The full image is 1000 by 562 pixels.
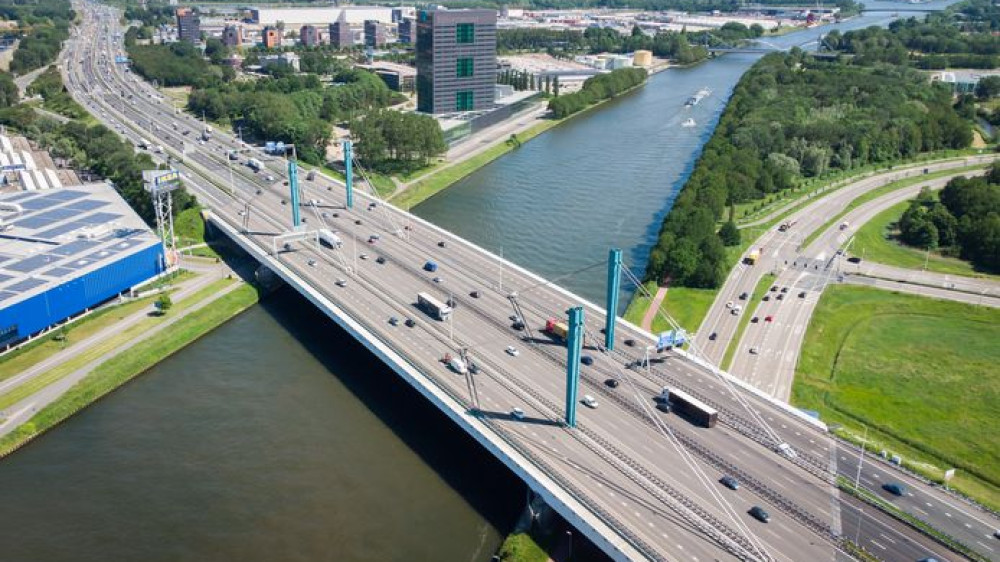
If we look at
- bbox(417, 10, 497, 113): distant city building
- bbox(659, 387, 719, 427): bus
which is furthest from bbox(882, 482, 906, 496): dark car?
bbox(417, 10, 497, 113): distant city building

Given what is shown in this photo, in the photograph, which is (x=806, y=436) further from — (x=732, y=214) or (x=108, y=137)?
(x=108, y=137)

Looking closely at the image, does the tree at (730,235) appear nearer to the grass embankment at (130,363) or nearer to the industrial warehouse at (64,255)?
the grass embankment at (130,363)

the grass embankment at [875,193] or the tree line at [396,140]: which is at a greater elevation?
the tree line at [396,140]

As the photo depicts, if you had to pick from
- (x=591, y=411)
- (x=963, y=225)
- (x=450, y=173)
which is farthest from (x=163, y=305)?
(x=963, y=225)

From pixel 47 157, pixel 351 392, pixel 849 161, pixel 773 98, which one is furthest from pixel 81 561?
pixel 773 98

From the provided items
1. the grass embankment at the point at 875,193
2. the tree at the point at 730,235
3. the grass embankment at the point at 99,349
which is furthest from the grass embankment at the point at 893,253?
the grass embankment at the point at 99,349

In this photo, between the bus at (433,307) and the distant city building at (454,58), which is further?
the distant city building at (454,58)

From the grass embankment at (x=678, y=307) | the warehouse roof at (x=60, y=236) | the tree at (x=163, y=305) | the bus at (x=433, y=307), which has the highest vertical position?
the warehouse roof at (x=60, y=236)

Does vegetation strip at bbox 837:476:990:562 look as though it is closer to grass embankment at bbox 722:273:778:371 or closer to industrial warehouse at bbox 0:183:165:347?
grass embankment at bbox 722:273:778:371
